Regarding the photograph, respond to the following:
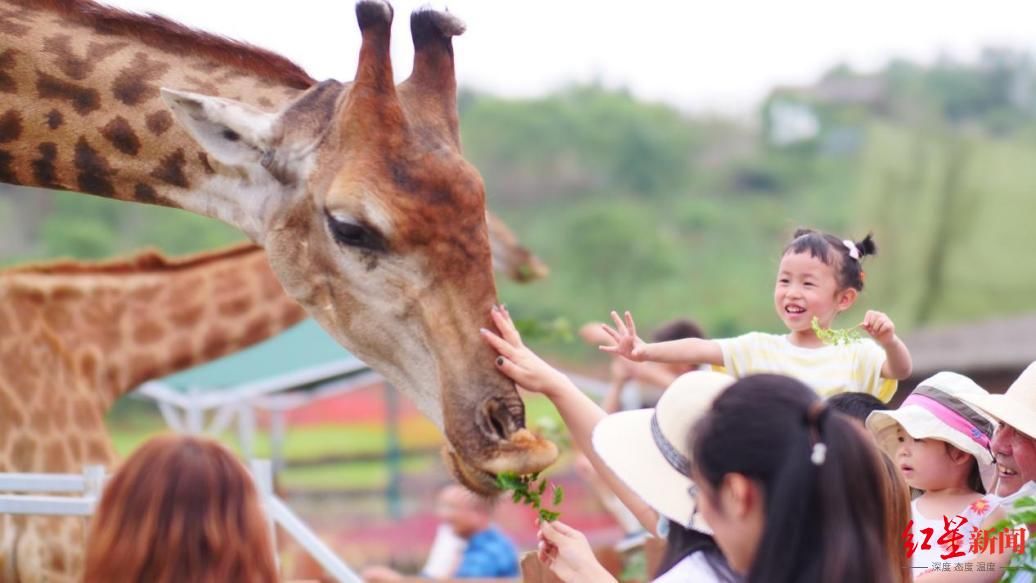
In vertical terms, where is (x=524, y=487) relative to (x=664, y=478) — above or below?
below

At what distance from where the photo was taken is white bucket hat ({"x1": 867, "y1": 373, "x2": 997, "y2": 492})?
3.78 metres

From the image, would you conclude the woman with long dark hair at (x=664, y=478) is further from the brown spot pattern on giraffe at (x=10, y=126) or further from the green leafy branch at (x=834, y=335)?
the brown spot pattern on giraffe at (x=10, y=126)

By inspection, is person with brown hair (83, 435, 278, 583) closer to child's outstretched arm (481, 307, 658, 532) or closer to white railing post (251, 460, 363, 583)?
child's outstretched arm (481, 307, 658, 532)

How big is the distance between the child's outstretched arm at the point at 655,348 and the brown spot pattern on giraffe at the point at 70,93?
2007mm

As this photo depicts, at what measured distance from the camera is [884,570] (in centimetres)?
240

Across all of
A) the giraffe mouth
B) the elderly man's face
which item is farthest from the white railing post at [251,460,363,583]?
the elderly man's face

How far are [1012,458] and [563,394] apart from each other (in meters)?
1.28

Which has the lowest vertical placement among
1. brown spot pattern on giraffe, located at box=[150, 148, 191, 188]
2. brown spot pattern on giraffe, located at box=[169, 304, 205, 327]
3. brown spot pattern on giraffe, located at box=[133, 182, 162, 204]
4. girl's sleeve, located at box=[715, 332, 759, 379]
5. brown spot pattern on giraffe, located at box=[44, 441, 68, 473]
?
brown spot pattern on giraffe, located at box=[44, 441, 68, 473]

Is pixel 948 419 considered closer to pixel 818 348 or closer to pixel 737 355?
pixel 818 348

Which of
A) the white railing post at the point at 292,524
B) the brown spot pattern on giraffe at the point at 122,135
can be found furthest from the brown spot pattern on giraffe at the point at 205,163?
the white railing post at the point at 292,524

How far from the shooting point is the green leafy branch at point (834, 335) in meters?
4.05

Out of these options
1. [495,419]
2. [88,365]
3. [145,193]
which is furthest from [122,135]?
[88,365]

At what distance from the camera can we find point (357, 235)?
4.21 metres

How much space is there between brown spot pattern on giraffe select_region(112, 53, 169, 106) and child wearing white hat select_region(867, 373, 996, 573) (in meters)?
2.62
